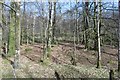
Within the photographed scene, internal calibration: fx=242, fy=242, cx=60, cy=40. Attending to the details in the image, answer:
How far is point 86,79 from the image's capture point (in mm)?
13867

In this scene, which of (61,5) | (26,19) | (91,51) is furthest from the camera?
(26,19)

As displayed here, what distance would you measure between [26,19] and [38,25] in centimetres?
1003

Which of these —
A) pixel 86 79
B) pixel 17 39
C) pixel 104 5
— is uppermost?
pixel 104 5

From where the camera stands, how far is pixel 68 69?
16172 mm

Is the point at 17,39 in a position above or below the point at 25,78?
above

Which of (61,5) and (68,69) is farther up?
(61,5)

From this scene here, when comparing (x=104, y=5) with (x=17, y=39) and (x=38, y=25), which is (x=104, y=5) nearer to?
(x=17, y=39)

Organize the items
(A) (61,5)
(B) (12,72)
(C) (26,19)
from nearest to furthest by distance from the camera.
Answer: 1. (B) (12,72)
2. (A) (61,5)
3. (C) (26,19)

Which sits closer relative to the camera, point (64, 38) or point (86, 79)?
point (86, 79)

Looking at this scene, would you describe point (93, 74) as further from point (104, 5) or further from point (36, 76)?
point (104, 5)

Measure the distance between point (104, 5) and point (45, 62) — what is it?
7.42 metres

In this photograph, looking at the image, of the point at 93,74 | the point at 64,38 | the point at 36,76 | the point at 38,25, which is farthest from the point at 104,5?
the point at 38,25

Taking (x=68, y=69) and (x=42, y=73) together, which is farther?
(x=68, y=69)

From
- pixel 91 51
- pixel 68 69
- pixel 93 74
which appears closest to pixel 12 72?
pixel 68 69
